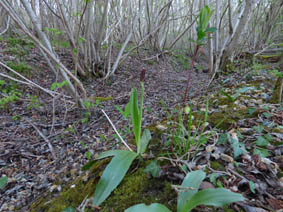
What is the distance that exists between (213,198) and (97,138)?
4.83ft

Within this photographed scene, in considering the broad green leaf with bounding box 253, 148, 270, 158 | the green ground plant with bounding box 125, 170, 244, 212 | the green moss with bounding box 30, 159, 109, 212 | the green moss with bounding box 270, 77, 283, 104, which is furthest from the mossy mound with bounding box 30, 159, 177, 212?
the green moss with bounding box 270, 77, 283, 104

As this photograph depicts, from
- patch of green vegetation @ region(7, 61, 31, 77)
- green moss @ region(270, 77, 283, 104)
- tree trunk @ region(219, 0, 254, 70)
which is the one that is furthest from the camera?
patch of green vegetation @ region(7, 61, 31, 77)

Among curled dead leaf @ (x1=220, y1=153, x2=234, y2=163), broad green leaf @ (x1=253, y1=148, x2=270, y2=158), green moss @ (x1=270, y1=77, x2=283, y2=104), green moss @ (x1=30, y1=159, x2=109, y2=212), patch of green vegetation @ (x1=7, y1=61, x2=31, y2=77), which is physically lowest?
green moss @ (x1=30, y1=159, x2=109, y2=212)

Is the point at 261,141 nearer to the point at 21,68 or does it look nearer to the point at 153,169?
the point at 153,169

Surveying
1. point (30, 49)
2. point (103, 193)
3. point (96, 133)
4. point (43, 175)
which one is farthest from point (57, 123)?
point (30, 49)

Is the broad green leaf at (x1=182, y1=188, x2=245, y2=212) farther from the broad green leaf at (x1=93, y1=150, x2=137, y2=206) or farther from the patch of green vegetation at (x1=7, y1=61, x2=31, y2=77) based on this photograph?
the patch of green vegetation at (x1=7, y1=61, x2=31, y2=77)

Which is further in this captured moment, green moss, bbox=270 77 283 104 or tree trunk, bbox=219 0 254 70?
tree trunk, bbox=219 0 254 70

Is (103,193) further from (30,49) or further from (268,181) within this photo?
(30,49)

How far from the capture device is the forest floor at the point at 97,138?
2.59 feet

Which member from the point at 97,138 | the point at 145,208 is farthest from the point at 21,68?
the point at 145,208

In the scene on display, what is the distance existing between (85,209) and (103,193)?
23 cm

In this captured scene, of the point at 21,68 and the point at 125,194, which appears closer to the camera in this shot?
the point at 125,194

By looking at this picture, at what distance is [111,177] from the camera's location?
2.25ft

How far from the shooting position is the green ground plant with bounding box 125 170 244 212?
0.53 meters
